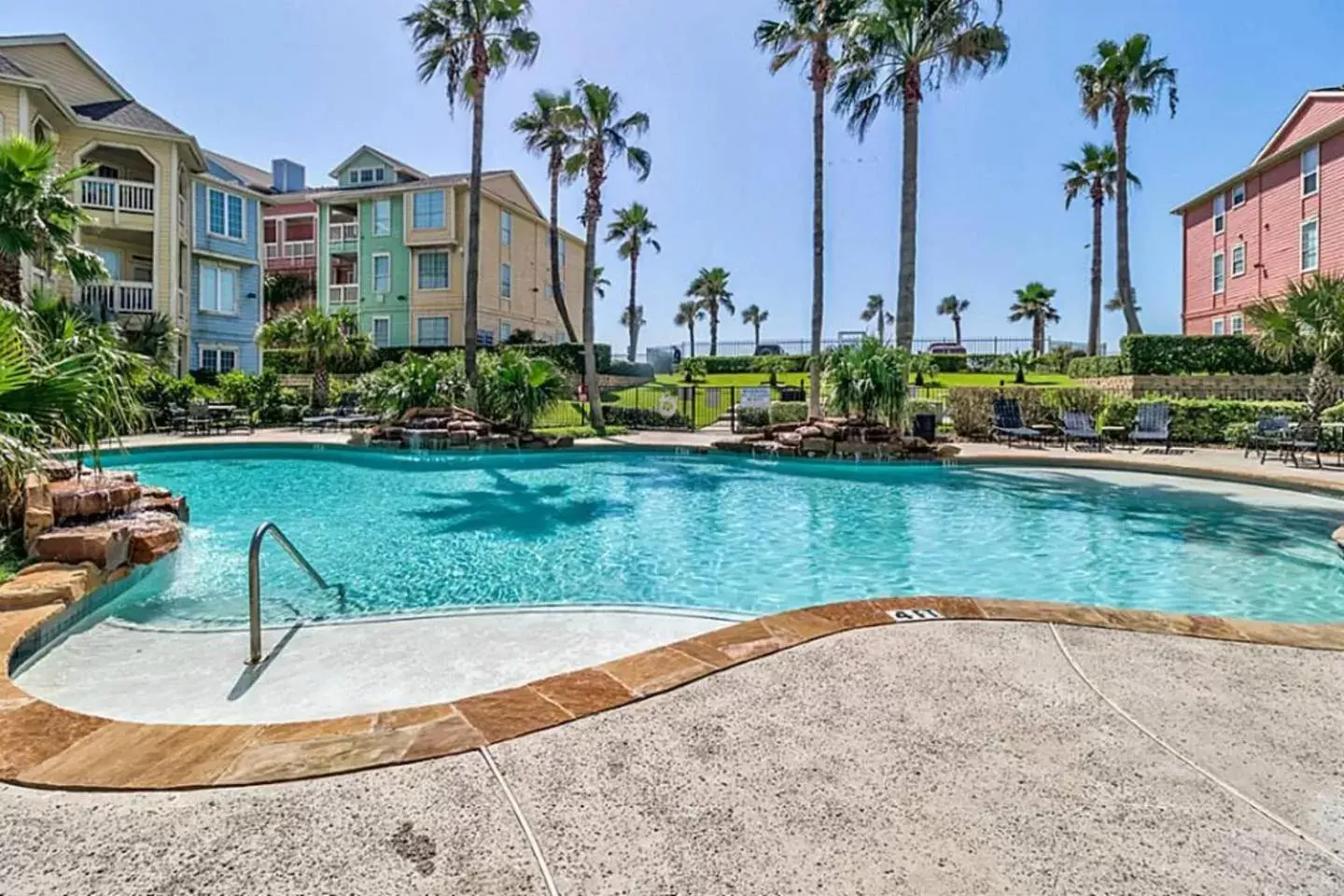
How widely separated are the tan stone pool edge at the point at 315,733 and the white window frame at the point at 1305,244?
1147 inches

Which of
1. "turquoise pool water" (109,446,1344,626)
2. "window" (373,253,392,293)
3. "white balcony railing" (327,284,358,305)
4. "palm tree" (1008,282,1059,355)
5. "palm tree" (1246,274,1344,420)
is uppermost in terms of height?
"palm tree" (1008,282,1059,355)

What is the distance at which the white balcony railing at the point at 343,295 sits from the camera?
32062mm

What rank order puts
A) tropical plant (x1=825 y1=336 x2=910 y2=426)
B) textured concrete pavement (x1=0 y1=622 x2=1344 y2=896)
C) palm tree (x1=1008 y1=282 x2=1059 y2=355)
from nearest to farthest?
textured concrete pavement (x1=0 y1=622 x2=1344 y2=896)
tropical plant (x1=825 y1=336 x2=910 y2=426)
palm tree (x1=1008 y1=282 x2=1059 y2=355)

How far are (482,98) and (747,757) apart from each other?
2042 centimetres

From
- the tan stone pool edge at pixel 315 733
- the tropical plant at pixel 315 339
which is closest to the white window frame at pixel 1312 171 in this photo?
the tan stone pool edge at pixel 315 733

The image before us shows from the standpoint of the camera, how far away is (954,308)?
229ft

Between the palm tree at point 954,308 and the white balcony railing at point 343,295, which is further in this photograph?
the palm tree at point 954,308

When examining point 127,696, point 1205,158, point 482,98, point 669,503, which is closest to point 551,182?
point 482,98

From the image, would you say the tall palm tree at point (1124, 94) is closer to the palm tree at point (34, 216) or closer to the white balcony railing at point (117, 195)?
the palm tree at point (34, 216)

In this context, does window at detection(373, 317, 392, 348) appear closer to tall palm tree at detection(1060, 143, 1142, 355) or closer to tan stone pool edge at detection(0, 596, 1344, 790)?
tan stone pool edge at detection(0, 596, 1344, 790)

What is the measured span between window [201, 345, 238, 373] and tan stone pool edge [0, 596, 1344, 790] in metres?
25.8

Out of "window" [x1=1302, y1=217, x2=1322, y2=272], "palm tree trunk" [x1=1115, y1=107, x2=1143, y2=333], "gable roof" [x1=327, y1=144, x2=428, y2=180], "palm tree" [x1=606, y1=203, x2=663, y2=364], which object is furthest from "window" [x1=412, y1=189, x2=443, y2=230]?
"window" [x1=1302, y1=217, x2=1322, y2=272]

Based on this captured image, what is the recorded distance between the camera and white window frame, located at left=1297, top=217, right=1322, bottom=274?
2420 cm

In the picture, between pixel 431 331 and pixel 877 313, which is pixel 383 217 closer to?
pixel 431 331
